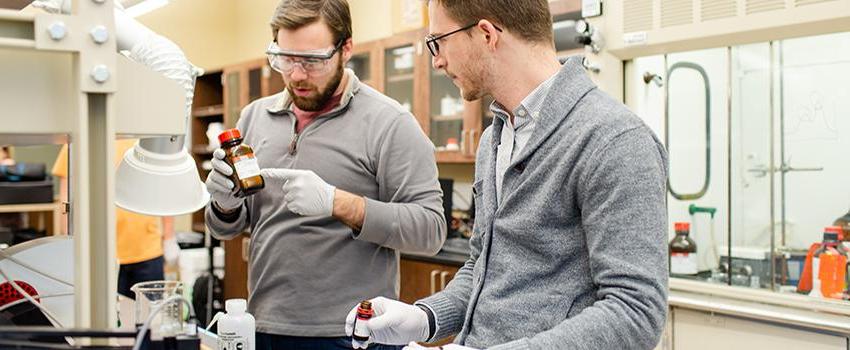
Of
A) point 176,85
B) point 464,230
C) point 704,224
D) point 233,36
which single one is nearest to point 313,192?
point 176,85

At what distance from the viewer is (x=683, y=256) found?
2922 mm

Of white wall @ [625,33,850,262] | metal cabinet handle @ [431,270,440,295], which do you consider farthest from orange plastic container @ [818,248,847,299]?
metal cabinet handle @ [431,270,440,295]

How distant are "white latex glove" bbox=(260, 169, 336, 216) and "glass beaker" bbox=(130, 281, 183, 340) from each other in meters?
0.35

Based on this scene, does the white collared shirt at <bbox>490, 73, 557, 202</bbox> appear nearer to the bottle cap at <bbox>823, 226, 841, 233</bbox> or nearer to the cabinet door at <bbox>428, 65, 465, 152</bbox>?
the bottle cap at <bbox>823, 226, 841, 233</bbox>

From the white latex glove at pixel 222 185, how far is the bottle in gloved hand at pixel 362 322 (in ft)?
1.61

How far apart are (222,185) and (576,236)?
0.93 m

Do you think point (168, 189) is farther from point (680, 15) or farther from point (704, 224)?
point (704, 224)

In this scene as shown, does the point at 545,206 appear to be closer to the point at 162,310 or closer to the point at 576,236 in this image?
the point at 576,236

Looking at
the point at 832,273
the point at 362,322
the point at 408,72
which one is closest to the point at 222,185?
the point at 362,322

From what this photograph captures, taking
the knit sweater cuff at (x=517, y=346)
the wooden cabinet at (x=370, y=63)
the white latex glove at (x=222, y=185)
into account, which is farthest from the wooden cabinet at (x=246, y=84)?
the knit sweater cuff at (x=517, y=346)

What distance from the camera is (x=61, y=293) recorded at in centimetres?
119

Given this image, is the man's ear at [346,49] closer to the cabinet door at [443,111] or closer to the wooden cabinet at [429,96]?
the wooden cabinet at [429,96]

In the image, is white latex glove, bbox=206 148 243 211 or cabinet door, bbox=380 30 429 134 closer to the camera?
white latex glove, bbox=206 148 243 211

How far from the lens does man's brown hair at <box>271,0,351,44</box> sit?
5.76ft
